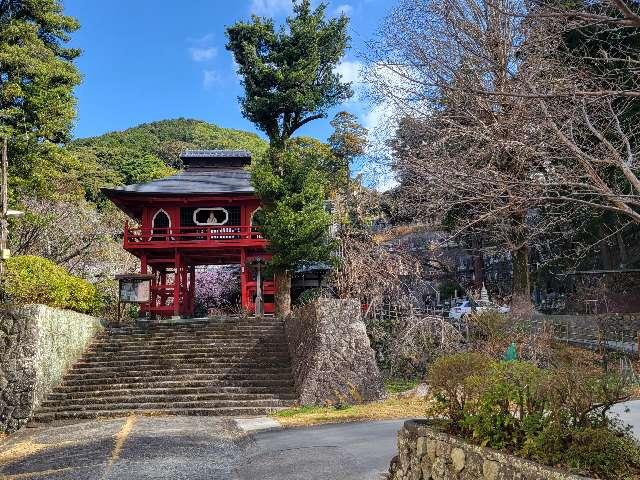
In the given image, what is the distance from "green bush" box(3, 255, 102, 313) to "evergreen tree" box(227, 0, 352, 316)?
6482mm

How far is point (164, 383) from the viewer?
13938mm

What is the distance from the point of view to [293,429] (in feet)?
33.8

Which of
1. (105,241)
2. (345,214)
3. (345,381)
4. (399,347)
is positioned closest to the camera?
(345,381)

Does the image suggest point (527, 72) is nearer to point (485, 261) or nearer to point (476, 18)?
point (476, 18)

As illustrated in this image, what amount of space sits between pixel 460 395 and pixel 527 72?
3.26m

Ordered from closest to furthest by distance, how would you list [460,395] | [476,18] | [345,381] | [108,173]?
1. [460,395]
2. [476,18]
3. [345,381]
4. [108,173]

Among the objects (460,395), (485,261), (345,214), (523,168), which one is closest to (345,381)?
(460,395)

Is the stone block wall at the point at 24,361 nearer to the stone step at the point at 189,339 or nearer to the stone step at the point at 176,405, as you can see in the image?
the stone step at the point at 176,405

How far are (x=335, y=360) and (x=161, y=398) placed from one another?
167 inches

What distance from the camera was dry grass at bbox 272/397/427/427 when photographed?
Result: 11.0 m

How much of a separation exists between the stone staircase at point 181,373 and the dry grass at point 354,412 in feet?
3.00

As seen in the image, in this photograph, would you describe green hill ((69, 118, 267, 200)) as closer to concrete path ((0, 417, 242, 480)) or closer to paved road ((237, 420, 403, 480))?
concrete path ((0, 417, 242, 480))

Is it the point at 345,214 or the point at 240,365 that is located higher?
the point at 345,214

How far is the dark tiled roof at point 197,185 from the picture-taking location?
21906mm
